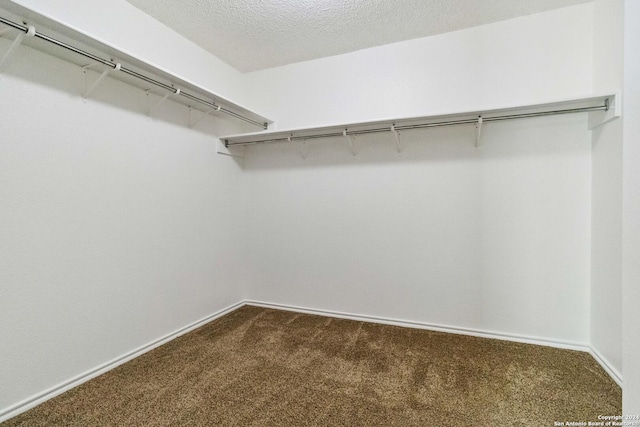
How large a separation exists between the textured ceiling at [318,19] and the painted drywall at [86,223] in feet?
2.29

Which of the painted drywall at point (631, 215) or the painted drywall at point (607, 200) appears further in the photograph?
the painted drywall at point (607, 200)

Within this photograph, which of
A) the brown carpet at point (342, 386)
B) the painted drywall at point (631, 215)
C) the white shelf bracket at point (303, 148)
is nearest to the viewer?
the painted drywall at point (631, 215)

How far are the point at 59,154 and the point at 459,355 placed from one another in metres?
2.95

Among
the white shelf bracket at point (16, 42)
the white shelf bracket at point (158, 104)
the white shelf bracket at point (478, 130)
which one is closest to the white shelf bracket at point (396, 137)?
the white shelf bracket at point (478, 130)

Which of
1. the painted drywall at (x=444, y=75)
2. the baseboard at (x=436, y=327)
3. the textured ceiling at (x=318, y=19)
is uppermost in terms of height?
the textured ceiling at (x=318, y=19)

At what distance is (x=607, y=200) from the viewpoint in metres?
1.89

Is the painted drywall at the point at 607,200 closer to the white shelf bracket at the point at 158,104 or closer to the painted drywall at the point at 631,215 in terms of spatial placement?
the painted drywall at the point at 631,215

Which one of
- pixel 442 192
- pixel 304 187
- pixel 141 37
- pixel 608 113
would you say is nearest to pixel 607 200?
pixel 608 113

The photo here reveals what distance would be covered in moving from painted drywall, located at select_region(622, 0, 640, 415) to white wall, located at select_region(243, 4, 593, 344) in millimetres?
1503

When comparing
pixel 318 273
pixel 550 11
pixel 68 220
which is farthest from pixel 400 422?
pixel 550 11

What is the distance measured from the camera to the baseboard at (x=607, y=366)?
1719mm

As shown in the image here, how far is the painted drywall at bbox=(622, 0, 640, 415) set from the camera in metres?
0.82

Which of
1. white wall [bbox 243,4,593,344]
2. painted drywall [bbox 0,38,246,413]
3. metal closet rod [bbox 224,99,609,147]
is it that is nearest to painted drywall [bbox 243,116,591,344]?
white wall [bbox 243,4,593,344]

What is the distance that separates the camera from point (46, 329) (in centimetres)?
164
